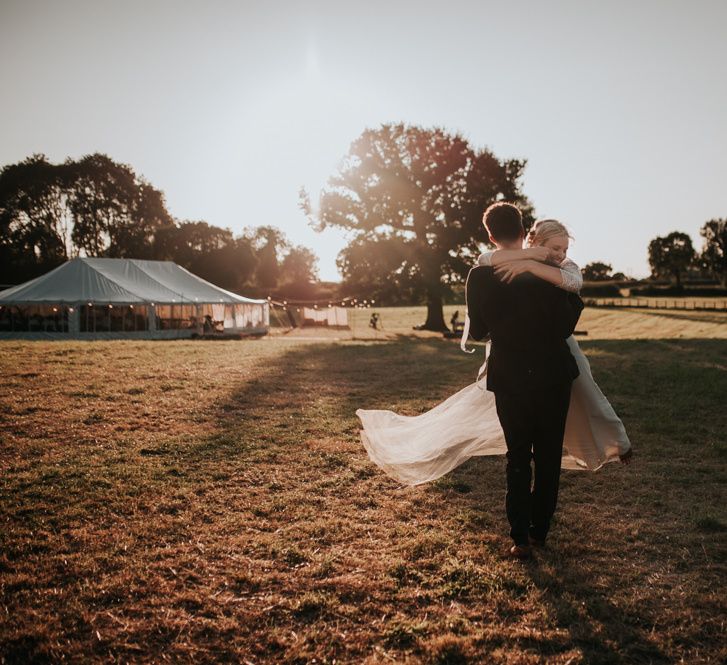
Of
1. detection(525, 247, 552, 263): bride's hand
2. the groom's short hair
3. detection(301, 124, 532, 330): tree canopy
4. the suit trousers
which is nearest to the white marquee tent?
detection(301, 124, 532, 330): tree canopy

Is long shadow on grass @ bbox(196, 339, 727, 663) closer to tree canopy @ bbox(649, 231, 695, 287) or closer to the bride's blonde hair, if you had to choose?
the bride's blonde hair

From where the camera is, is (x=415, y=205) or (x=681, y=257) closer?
(x=415, y=205)

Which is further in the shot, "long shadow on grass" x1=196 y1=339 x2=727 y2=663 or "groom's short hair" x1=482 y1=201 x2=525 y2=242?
"groom's short hair" x1=482 y1=201 x2=525 y2=242

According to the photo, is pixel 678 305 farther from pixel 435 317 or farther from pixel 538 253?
pixel 538 253

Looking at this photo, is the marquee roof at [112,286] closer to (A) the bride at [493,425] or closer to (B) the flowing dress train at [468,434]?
(B) the flowing dress train at [468,434]

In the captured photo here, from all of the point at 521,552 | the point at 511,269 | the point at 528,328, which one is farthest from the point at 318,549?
the point at 511,269

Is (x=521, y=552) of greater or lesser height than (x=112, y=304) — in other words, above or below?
below

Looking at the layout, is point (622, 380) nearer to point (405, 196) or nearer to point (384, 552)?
point (384, 552)

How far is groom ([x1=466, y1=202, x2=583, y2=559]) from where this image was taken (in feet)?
10.9

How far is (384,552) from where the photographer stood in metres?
3.64

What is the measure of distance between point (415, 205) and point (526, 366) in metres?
29.8

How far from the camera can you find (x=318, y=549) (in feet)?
12.1

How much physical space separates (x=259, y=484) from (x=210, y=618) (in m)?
2.22

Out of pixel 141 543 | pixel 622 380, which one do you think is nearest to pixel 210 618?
pixel 141 543
